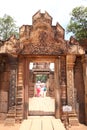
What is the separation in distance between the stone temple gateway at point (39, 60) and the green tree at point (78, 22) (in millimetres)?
10692

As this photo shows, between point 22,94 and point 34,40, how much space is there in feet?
7.26

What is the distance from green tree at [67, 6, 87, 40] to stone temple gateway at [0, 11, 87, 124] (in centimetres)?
1069

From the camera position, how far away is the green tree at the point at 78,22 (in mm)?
18906

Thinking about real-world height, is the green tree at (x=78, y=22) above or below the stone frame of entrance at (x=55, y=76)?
above

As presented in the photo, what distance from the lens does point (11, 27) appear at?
856 inches

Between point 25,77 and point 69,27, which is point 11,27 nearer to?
point 69,27

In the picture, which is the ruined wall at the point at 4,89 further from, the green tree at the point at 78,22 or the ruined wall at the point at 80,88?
the green tree at the point at 78,22

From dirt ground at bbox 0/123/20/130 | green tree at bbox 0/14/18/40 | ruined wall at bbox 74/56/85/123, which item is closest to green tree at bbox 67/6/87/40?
green tree at bbox 0/14/18/40

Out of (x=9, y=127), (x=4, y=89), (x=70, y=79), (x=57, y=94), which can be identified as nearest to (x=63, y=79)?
(x=70, y=79)

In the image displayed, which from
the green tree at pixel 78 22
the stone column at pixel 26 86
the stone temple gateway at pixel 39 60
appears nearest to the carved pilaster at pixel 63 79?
the stone temple gateway at pixel 39 60

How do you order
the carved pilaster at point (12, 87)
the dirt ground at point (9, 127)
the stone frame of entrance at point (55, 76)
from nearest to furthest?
the dirt ground at point (9, 127) → the carved pilaster at point (12, 87) → the stone frame of entrance at point (55, 76)

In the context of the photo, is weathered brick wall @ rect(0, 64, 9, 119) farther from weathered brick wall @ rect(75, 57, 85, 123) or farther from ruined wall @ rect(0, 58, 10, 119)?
weathered brick wall @ rect(75, 57, 85, 123)

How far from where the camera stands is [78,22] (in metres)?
19.3

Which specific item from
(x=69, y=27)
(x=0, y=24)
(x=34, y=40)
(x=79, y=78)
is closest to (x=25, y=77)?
(x=34, y=40)
